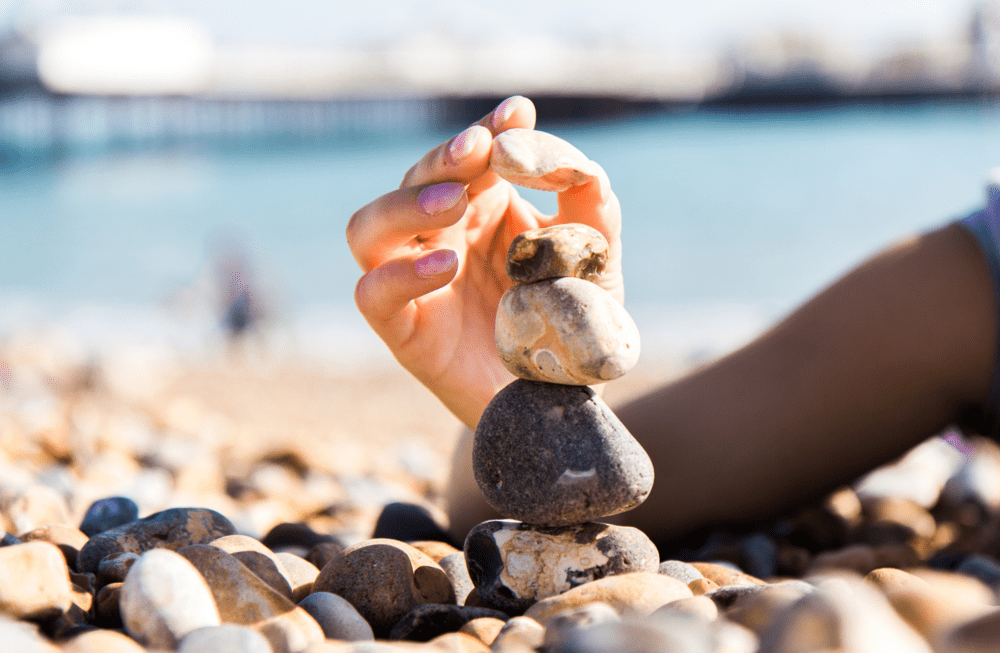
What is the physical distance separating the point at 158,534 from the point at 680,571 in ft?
3.12

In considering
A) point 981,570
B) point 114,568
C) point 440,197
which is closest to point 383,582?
point 114,568

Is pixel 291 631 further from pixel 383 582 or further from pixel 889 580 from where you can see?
pixel 889 580

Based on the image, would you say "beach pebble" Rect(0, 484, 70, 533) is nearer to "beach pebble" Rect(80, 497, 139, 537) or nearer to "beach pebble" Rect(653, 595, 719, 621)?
"beach pebble" Rect(80, 497, 139, 537)

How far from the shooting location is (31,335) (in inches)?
344

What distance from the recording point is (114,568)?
1.33 metres

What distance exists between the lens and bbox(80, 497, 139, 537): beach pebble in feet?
5.68

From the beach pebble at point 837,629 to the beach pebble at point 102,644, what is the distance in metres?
0.73

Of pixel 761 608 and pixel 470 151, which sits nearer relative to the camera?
pixel 761 608

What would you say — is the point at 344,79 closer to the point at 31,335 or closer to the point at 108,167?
the point at 108,167

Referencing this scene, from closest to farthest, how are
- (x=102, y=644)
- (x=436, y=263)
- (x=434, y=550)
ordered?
1. (x=102, y=644)
2. (x=436, y=263)
3. (x=434, y=550)

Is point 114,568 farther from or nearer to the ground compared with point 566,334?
nearer to the ground

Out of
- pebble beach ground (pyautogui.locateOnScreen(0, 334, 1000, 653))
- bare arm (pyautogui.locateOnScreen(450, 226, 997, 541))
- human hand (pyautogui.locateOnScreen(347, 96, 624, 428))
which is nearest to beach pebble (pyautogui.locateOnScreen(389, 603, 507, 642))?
pebble beach ground (pyautogui.locateOnScreen(0, 334, 1000, 653))

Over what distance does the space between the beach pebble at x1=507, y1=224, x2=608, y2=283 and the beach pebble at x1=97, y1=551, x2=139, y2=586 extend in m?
0.79

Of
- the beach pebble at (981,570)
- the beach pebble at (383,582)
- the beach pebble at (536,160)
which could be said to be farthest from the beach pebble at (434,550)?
the beach pebble at (981,570)
